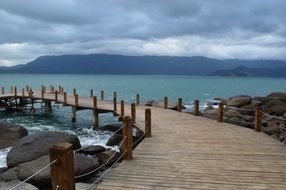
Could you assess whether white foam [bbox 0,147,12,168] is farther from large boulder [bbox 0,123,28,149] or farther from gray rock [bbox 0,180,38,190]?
gray rock [bbox 0,180,38,190]

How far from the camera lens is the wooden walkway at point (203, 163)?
9.41 m

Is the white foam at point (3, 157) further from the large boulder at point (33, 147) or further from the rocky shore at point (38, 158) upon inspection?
the large boulder at point (33, 147)

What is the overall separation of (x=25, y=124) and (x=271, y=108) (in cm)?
2219

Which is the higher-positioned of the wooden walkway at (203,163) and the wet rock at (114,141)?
the wooden walkway at (203,163)

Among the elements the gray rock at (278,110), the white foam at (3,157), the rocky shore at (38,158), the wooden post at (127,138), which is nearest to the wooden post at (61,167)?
the rocky shore at (38,158)

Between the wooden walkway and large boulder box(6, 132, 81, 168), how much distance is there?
4619 mm

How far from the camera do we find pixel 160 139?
15789 millimetres

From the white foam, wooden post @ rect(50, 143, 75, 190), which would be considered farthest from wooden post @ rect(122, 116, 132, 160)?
the white foam

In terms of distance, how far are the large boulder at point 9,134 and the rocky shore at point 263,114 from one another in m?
12.6

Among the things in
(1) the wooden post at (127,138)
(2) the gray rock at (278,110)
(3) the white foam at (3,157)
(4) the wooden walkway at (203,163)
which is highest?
(1) the wooden post at (127,138)

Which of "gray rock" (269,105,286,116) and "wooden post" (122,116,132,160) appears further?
"gray rock" (269,105,286,116)

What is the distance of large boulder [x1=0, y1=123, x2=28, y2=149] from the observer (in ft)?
73.4

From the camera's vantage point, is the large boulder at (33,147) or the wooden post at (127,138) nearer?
the wooden post at (127,138)

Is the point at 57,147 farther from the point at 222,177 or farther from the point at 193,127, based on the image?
the point at 193,127
